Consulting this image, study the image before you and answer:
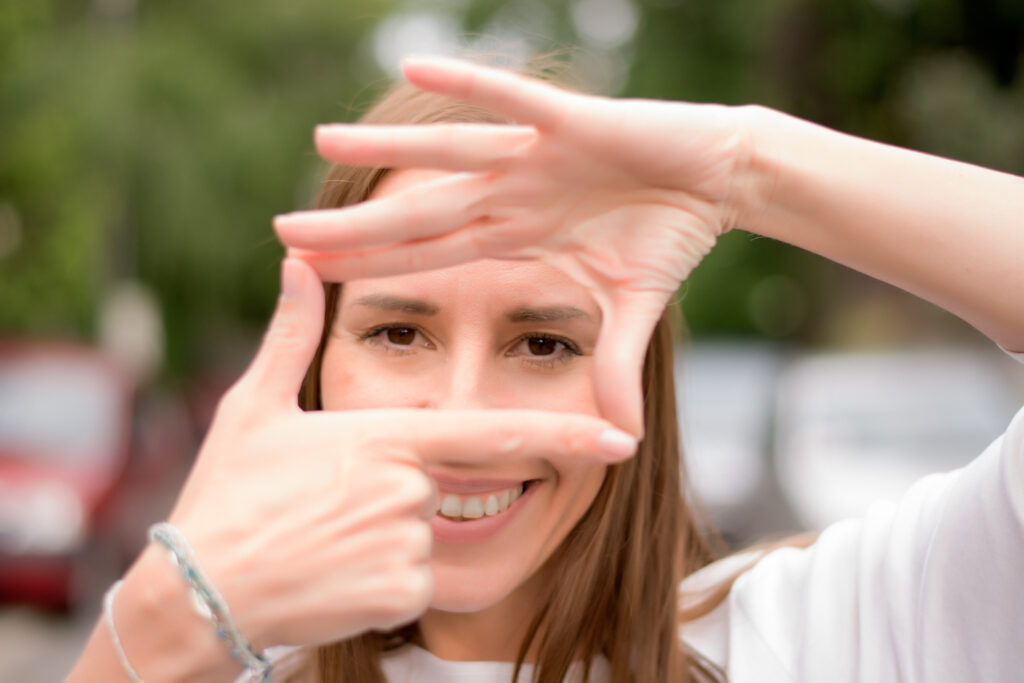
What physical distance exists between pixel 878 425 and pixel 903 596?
4.14 metres

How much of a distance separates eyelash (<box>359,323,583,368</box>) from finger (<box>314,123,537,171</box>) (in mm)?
453

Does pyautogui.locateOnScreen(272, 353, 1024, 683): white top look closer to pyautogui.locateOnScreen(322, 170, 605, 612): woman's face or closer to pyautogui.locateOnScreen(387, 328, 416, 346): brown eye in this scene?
pyautogui.locateOnScreen(322, 170, 605, 612): woman's face

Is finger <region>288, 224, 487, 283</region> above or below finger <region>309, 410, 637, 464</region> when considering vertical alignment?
above

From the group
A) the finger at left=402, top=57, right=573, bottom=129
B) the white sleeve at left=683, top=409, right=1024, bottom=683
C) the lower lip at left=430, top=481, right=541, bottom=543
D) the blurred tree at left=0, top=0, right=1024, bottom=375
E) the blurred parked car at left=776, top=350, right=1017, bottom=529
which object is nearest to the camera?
the finger at left=402, top=57, right=573, bottom=129

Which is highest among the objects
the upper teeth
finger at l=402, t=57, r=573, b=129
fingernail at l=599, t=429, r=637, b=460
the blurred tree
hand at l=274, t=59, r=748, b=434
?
the blurred tree

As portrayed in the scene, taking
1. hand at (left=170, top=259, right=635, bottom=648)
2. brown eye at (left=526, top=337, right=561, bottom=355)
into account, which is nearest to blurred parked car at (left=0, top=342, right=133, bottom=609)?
brown eye at (left=526, top=337, right=561, bottom=355)

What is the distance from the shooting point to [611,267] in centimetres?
126

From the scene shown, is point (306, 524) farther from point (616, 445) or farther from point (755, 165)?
point (755, 165)

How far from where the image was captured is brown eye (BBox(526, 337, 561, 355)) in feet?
5.20

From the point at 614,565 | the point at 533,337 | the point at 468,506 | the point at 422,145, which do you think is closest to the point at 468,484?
the point at 468,506

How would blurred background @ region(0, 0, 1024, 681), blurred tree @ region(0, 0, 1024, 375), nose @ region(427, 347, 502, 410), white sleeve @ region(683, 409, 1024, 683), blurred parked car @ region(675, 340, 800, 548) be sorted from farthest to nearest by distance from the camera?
blurred tree @ region(0, 0, 1024, 375) → blurred background @ region(0, 0, 1024, 681) → blurred parked car @ region(675, 340, 800, 548) → nose @ region(427, 347, 502, 410) → white sleeve @ region(683, 409, 1024, 683)

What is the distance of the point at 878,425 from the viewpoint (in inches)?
211

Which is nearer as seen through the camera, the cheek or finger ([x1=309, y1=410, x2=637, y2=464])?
finger ([x1=309, y1=410, x2=637, y2=464])

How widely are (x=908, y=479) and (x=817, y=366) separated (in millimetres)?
1610
